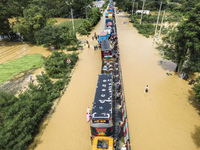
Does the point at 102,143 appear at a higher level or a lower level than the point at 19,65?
lower

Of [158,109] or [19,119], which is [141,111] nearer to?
[158,109]

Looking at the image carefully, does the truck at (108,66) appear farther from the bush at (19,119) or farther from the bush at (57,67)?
the bush at (19,119)

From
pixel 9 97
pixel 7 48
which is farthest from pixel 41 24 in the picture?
pixel 9 97

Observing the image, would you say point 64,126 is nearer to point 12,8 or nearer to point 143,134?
point 143,134

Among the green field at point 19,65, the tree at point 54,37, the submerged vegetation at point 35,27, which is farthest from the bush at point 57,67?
the submerged vegetation at point 35,27

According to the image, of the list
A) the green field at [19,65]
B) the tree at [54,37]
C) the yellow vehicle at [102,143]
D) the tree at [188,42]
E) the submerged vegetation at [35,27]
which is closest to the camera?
the yellow vehicle at [102,143]

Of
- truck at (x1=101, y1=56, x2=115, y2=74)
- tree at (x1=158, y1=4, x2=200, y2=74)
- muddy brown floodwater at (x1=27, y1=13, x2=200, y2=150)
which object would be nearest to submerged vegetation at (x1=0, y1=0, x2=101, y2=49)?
muddy brown floodwater at (x1=27, y1=13, x2=200, y2=150)

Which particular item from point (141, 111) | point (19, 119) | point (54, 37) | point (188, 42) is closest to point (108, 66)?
point (141, 111)
